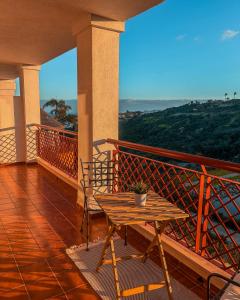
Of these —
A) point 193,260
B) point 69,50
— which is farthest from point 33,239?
point 69,50

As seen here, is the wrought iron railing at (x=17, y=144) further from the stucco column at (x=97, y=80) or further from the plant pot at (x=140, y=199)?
the plant pot at (x=140, y=199)

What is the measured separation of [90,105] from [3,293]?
225 cm

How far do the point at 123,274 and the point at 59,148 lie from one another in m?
3.85

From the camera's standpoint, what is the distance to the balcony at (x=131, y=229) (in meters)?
2.09

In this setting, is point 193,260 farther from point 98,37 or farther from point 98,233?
point 98,37

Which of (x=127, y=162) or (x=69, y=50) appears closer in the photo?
(x=127, y=162)

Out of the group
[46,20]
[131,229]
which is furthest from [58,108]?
[131,229]

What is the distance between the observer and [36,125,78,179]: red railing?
499 centimetres

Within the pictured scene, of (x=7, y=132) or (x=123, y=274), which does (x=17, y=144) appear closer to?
(x=7, y=132)

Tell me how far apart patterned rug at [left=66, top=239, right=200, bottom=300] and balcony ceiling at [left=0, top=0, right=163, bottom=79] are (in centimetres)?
261

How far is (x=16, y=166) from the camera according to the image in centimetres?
658

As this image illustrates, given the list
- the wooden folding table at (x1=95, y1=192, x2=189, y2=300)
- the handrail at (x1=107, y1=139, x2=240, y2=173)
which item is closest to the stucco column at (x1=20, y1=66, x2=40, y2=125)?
the handrail at (x1=107, y1=139, x2=240, y2=173)

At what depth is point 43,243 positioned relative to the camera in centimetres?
278

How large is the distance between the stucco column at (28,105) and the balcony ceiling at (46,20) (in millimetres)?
956
